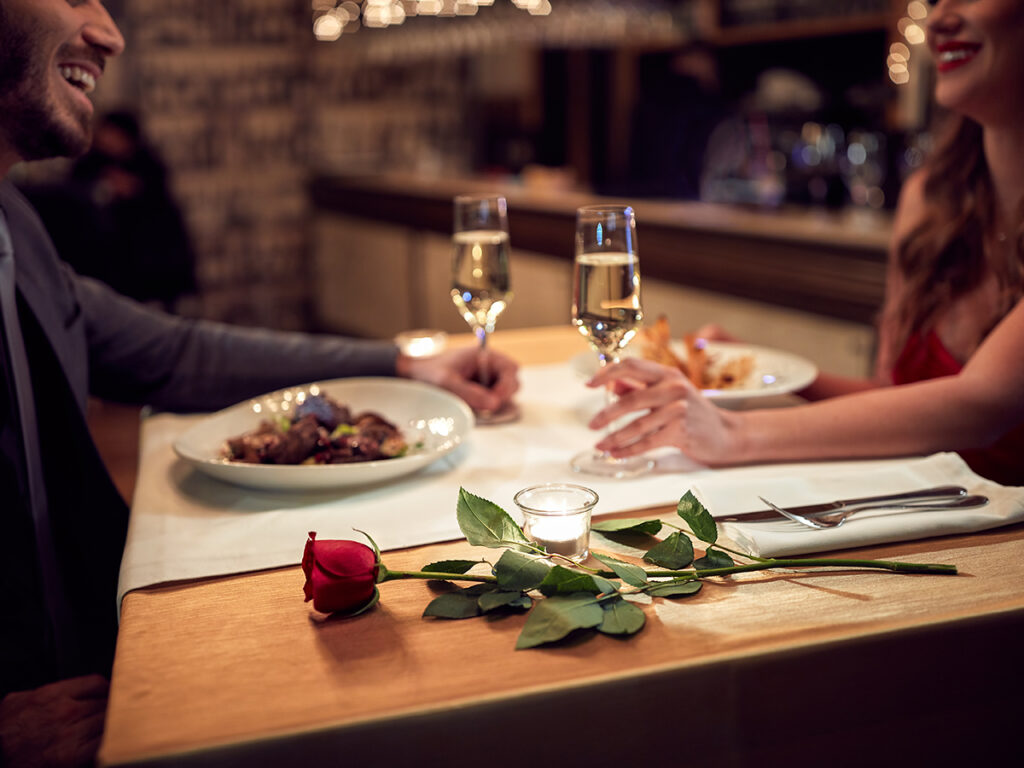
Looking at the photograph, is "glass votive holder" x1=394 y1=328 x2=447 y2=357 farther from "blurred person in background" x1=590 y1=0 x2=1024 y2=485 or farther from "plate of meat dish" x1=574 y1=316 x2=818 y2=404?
"blurred person in background" x1=590 y1=0 x2=1024 y2=485

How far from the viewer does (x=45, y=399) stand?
1391 mm

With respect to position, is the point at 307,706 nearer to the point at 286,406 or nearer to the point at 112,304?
the point at 286,406

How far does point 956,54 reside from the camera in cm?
148

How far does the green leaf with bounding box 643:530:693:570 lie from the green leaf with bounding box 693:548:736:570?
0.05ft

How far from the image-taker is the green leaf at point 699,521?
0.88 meters

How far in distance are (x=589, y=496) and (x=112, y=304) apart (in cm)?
108

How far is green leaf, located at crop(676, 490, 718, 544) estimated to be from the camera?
2.89 ft

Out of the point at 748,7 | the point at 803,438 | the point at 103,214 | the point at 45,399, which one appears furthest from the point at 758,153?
the point at 103,214

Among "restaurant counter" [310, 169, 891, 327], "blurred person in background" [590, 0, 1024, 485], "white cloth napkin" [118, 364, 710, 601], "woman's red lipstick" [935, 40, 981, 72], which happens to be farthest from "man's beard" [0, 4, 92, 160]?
"restaurant counter" [310, 169, 891, 327]

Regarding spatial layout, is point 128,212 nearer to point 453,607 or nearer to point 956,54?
point 956,54

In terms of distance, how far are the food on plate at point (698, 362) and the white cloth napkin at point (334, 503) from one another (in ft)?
0.63

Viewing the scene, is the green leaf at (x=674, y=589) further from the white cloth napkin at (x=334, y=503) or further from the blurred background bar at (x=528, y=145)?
the blurred background bar at (x=528, y=145)

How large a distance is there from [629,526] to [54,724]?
67 centimetres

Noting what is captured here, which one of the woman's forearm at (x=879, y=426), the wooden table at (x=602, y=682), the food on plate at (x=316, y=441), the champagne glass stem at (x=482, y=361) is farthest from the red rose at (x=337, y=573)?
the champagne glass stem at (x=482, y=361)
